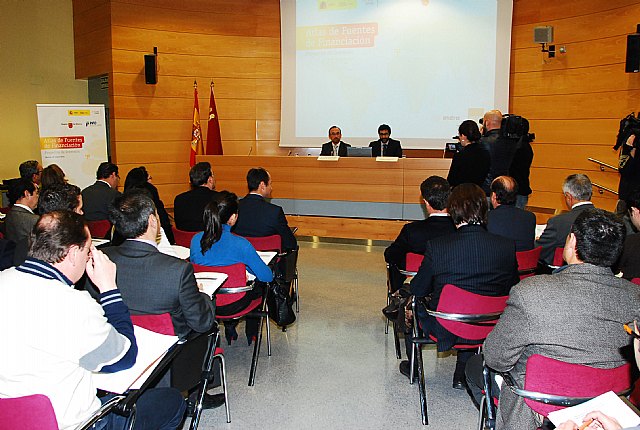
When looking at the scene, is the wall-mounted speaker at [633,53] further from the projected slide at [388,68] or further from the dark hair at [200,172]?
the dark hair at [200,172]

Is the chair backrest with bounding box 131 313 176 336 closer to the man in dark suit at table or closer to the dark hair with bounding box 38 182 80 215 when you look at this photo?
the man in dark suit at table

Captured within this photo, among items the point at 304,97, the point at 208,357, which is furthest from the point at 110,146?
the point at 208,357

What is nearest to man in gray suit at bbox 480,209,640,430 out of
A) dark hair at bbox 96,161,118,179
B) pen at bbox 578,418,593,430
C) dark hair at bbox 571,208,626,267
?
dark hair at bbox 571,208,626,267

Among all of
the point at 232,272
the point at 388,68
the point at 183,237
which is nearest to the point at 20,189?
the point at 183,237

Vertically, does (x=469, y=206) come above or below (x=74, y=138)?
below

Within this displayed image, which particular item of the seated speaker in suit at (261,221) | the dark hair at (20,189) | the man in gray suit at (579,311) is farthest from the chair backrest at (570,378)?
the dark hair at (20,189)

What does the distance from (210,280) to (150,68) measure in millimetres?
7220

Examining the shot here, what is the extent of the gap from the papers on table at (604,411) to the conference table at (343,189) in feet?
20.1

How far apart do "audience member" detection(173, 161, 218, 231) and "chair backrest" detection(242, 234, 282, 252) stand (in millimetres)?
859

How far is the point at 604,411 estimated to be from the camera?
180 centimetres

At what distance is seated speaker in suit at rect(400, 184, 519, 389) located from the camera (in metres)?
3.28

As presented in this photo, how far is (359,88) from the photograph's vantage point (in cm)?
951

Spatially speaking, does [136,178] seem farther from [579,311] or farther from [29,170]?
[579,311]

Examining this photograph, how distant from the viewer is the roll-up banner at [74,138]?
8.89 metres
